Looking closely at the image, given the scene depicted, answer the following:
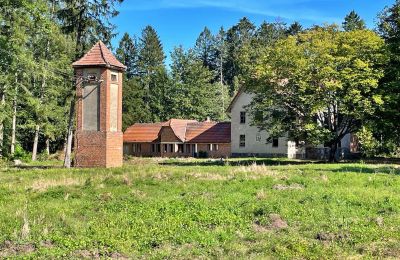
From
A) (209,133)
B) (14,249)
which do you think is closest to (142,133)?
(209,133)

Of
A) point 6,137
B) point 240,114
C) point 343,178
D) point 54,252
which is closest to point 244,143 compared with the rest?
point 240,114

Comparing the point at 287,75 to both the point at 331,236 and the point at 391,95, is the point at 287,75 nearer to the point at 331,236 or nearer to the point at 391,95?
the point at 391,95

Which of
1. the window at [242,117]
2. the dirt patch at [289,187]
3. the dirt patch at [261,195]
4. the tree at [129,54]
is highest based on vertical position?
the tree at [129,54]

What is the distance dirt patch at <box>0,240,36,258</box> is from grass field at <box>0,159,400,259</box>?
0.02 m

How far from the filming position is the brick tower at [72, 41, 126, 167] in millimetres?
24797

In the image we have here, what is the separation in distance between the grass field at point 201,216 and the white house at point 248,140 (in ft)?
115

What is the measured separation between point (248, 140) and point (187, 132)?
939 centimetres

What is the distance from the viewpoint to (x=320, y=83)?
3412 cm

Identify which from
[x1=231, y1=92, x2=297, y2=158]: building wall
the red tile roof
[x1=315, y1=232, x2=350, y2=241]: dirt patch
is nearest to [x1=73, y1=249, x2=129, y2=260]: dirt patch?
[x1=315, y1=232, x2=350, y2=241]: dirt patch

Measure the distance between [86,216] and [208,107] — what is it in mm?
63472

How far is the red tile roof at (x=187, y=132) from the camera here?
2346 inches

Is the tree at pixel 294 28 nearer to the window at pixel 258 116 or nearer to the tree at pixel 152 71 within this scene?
the tree at pixel 152 71

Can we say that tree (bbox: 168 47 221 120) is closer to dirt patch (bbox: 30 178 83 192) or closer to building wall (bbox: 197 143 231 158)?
building wall (bbox: 197 143 231 158)

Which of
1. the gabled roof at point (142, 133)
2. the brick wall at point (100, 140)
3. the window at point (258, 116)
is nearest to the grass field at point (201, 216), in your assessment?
the brick wall at point (100, 140)
